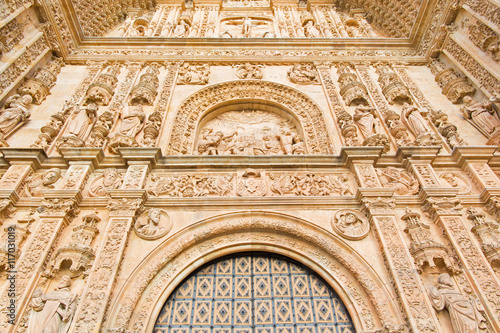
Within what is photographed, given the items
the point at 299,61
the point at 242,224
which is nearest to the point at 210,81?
the point at 299,61

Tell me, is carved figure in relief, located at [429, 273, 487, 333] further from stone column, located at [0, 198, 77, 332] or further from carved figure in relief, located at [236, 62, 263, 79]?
carved figure in relief, located at [236, 62, 263, 79]

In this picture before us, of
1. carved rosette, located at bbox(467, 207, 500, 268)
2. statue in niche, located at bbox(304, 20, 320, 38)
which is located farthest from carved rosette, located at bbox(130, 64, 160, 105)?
carved rosette, located at bbox(467, 207, 500, 268)

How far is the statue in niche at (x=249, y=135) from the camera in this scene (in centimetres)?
816

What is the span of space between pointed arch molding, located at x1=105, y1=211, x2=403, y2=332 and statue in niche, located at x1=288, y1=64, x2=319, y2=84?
16.0ft

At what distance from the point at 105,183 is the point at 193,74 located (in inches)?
179

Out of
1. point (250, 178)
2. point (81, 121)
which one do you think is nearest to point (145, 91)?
point (81, 121)

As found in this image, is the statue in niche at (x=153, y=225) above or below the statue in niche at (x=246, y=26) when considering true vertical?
below

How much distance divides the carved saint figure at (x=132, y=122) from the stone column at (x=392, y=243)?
460cm

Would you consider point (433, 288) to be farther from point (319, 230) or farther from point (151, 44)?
point (151, 44)

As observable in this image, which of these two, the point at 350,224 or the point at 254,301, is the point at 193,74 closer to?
the point at 350,224

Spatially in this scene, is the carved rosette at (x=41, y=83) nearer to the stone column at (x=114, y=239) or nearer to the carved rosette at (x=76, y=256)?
the stone column at (x=114, y=239)

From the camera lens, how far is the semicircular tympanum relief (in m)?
5.28

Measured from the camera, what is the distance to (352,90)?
8.83 metres

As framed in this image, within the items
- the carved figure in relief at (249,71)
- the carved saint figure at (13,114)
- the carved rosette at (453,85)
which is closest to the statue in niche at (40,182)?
the carved saint figure at (13,114)
